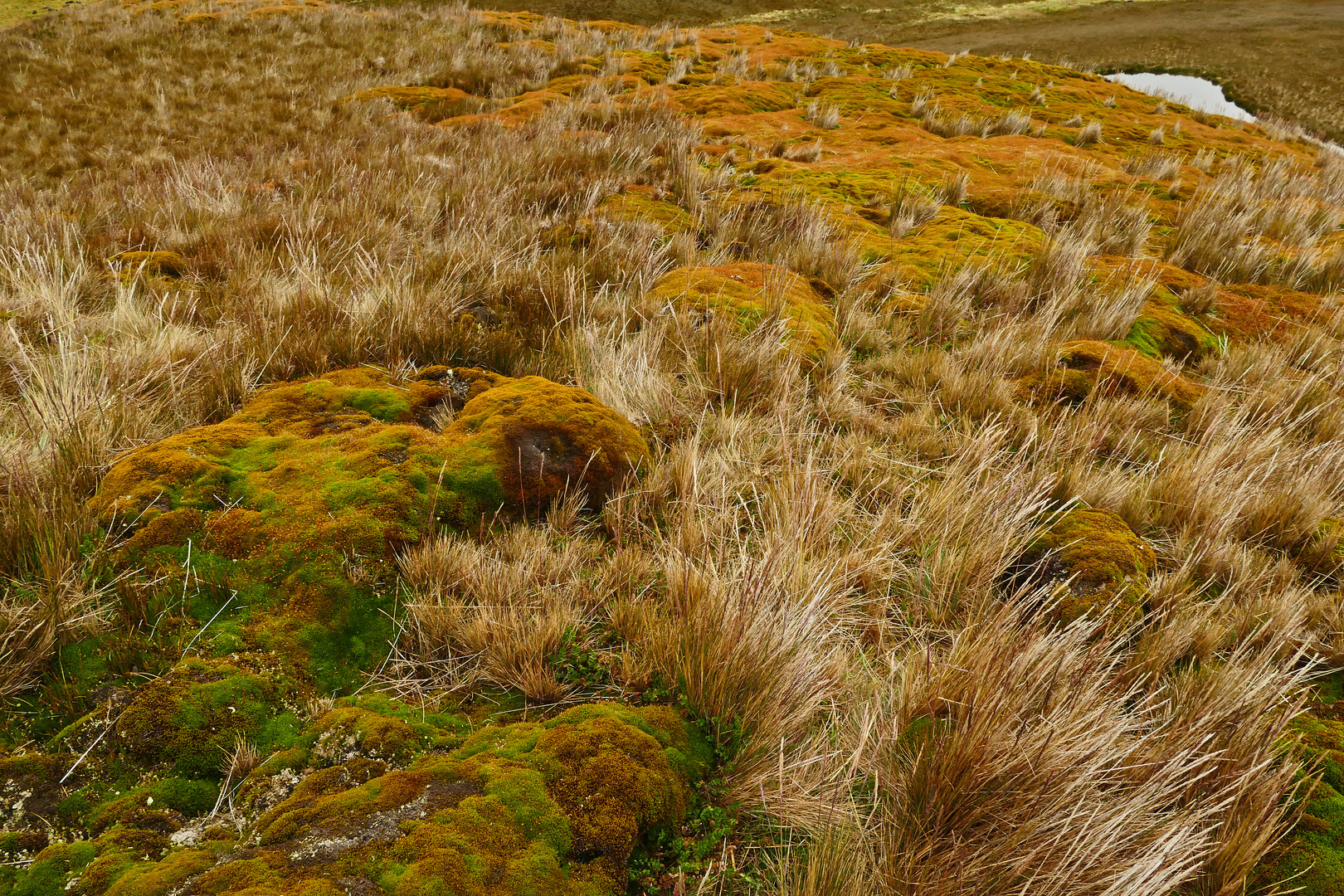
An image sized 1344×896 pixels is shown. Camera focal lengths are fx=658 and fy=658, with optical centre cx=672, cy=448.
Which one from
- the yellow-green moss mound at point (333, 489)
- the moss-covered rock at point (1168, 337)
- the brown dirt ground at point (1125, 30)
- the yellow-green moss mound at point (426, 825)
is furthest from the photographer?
the brown dirt ground at point (1125, 30)

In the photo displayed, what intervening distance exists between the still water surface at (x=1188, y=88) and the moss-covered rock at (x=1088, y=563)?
1947cm

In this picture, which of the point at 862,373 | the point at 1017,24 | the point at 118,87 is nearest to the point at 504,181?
the point at 862,373

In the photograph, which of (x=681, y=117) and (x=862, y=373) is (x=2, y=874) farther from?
(x=681, y=117)

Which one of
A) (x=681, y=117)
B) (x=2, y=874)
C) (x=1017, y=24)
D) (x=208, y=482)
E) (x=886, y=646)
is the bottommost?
(x=886, y=646)

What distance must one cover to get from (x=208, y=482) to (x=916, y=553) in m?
2.28

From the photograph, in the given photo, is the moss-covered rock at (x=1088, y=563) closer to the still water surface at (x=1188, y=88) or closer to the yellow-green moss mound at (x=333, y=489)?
the yellow-green moss mound at (x=333, y=489)

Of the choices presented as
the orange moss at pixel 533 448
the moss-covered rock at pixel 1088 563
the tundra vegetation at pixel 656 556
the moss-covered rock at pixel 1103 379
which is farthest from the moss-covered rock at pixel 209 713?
the moss-covered rock at pixel 1103 379

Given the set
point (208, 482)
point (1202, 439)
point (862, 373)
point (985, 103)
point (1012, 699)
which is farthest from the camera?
point (985, 103)

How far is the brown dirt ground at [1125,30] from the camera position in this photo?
21.4 meters

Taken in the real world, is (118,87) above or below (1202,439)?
above

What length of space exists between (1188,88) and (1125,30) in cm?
1131

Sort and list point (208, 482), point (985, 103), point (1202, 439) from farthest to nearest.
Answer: point (985, 103)
point (1202, 439)
point (208, 482)

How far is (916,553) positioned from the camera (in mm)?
2281

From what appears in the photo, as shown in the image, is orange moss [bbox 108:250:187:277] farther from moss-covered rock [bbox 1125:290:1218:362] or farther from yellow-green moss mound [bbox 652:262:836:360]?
moss-covered rock [bbox 1125:290:1218:362]
